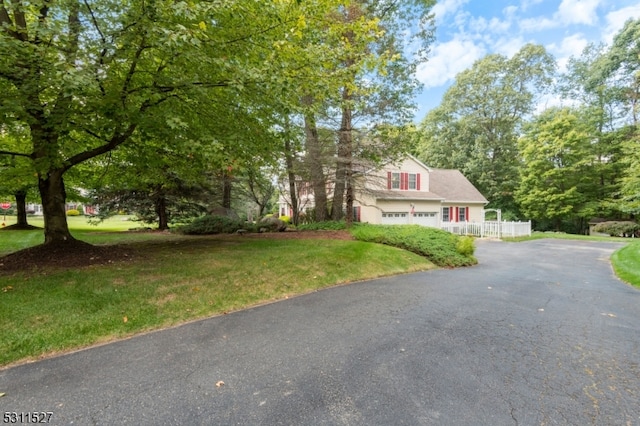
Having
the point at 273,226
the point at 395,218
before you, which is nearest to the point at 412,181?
the point at 395,218

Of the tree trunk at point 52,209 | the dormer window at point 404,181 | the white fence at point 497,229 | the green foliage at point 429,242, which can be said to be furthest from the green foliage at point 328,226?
the white fence at point 497,229

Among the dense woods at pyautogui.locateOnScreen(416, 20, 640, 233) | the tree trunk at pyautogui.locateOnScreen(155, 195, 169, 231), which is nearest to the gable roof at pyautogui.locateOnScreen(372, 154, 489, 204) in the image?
the dense woods at pyautogui.locateOnScreen(416, 20, 640, 233)

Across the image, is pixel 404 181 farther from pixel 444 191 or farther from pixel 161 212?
pixel 161 212

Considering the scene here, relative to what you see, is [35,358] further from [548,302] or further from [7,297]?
[548,302]

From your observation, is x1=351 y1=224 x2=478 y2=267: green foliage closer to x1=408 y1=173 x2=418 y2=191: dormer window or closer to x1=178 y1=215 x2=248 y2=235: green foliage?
x1=178 y1=215 x2=248 y2=235: green foliage

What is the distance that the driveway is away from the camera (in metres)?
2.48

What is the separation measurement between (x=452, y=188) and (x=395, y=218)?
7803 mm

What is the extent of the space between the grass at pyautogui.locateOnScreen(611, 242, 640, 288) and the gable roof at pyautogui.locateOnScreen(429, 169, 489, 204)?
490 inches

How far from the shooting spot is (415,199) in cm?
2069

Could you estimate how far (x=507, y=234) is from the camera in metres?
19.1

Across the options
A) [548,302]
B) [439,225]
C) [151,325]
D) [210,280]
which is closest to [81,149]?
[210,280]

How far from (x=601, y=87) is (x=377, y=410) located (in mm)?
37056

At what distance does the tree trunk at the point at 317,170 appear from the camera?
13.6 m

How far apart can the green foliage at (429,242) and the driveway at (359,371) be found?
14.0ft
